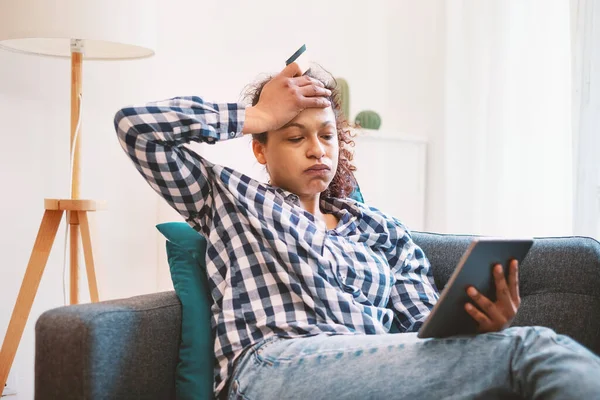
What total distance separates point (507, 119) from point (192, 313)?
1894mm

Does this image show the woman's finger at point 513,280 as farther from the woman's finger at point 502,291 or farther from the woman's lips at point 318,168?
the woman's lips at point 318,168

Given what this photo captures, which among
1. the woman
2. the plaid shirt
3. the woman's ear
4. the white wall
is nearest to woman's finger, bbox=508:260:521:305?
the woman

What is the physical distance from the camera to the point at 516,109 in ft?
9.25

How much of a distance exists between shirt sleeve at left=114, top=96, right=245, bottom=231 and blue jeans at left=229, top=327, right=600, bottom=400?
1.27 feet

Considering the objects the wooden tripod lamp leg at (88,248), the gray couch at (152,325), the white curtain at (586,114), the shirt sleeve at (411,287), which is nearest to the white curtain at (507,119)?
the white curtain at (586,114)

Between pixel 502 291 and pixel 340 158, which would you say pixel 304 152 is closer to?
pixel 340 158

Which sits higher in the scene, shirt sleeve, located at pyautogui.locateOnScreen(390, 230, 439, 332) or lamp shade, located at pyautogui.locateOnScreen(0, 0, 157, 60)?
lamp shade, located at pyautogui.locateOnScreen(0, 0, 157, 60)

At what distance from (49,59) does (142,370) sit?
1361 millimetres

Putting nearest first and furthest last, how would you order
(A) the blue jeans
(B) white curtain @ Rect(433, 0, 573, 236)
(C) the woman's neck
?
(A) the blue jeans, (C) the woman's neck, (B) white curtain @ Rect(433, 0, 573, 236)

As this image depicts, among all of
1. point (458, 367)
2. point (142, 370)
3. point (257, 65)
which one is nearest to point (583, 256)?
point (458, 367)

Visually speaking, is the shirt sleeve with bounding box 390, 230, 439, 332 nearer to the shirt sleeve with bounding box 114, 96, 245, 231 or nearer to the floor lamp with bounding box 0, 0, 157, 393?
the shirt sleeve with bounding box 114, 96, 245, 231

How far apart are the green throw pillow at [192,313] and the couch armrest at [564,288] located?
0.68 metres

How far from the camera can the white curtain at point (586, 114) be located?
2.76 m

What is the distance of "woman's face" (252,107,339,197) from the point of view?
1.51 meters
